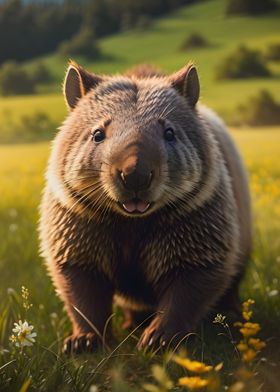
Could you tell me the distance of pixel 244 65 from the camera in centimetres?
738

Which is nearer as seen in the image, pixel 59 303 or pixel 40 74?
pixel 59 303

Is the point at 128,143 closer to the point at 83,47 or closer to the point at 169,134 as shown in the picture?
the point at 169,134

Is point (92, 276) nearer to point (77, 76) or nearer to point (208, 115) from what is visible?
point (77, 76)

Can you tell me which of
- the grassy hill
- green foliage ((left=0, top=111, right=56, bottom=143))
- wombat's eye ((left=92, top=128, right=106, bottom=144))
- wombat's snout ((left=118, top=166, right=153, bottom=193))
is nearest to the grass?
green foliage ((left=0, top=111, right=56, bottom=143))

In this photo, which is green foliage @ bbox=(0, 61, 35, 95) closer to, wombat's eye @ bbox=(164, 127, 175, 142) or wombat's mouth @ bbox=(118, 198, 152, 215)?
wombat's eye @ bbox=(164, 127, 175, 142)

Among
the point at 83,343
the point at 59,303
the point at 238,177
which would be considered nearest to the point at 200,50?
the point at 238,177

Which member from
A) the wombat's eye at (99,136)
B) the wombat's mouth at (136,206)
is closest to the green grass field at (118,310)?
the wombat's mouth at (136,206)

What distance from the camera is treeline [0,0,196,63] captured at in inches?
291

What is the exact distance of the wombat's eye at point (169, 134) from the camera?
3.48m

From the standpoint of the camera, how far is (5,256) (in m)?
5.62

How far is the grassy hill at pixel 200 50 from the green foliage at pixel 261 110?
76mm

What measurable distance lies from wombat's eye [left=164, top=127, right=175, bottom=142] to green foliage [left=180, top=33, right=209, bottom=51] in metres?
4.19

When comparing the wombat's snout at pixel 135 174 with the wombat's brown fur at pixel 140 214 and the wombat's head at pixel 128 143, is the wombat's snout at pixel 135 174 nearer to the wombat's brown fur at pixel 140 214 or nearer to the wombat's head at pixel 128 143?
the wombat's head at pixel 128 143

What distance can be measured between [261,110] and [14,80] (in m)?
2.58
